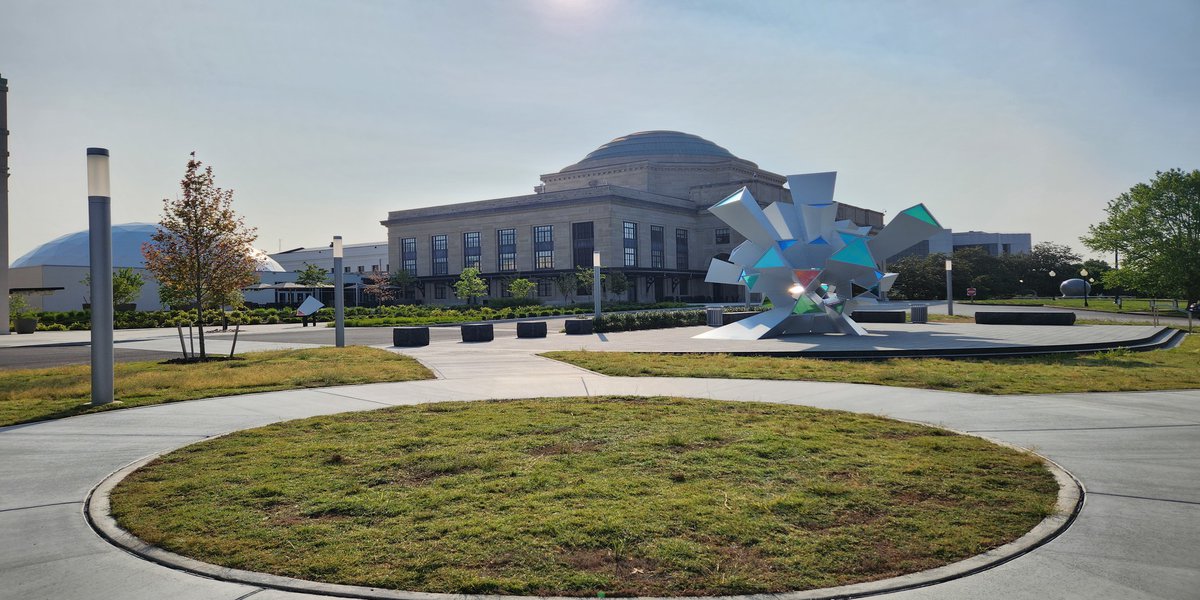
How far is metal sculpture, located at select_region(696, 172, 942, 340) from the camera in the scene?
874 inches

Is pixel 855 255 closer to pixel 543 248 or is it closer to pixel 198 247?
pixel 198 247

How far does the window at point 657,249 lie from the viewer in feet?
281

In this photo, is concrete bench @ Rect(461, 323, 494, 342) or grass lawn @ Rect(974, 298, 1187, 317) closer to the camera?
concrete bench @ Rect(461, 323, 494, 342)

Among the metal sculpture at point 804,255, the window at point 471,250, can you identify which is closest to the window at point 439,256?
the window at point 471,250

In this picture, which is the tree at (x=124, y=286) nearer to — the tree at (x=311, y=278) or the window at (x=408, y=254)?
the tree at (x=311, y=278)

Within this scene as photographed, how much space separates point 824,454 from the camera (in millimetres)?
6938

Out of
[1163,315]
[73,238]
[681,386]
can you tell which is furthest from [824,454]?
[73,238]

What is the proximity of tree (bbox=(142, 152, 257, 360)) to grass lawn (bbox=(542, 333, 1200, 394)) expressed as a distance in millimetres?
9863

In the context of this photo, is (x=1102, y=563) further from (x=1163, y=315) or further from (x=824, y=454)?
(x=1163, y=315)

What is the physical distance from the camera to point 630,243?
271ft

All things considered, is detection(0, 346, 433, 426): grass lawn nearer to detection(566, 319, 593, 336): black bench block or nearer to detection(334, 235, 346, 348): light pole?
detection(334, 235, 346, 348): light pole

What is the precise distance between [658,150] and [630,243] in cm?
2291

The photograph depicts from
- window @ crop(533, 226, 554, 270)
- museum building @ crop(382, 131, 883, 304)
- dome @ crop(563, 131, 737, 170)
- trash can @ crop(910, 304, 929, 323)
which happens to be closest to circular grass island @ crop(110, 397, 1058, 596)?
trash can @ crop(910, 304, 929, 323)

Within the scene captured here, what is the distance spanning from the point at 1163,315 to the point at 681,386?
4041cm
